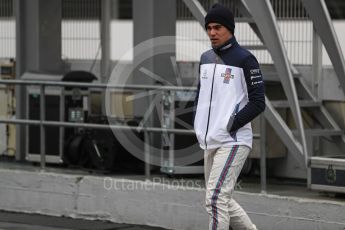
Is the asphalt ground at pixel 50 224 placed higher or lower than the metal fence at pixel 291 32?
lower

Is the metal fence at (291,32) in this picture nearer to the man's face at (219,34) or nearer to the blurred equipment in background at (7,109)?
the man's face at (219,34)

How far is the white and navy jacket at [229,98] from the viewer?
271 inches

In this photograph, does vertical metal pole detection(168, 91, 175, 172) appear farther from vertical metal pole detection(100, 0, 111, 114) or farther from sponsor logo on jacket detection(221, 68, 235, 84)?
sponsor logo on jacket detection(221, 68, 235, 84)

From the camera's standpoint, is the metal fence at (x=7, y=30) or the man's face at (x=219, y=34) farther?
the metal fence at (x=7, y=30)

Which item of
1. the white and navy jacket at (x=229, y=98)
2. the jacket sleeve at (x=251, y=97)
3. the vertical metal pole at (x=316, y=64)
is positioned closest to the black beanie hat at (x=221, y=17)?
the white and navy jacket at (x=229, y=98)

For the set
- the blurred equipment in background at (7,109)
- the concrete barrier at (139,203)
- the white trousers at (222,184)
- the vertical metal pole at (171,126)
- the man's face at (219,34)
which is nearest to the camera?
the white trousers at (222,184)

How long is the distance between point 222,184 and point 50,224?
334 centimetres

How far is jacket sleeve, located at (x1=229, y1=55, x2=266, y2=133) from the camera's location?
686 centimetres

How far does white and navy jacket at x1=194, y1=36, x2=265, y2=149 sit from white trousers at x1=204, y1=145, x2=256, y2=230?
0.07 metres

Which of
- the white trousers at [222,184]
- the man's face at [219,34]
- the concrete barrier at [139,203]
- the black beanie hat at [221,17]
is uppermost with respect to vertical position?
the black beanie hat at [221,17]

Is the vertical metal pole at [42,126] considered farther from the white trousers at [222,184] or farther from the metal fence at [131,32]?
the white trousers at [222,184]

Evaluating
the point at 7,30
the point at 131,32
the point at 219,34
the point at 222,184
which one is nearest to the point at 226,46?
the point at 219,34

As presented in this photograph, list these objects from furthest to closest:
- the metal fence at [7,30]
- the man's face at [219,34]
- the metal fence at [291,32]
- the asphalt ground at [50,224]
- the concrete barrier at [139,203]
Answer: the metal fence at [7,30] < the metal fence at [291,32] < the asphalt ground at [50,224] < the concrete barrier at [139,203] < the man's face at [219,34]

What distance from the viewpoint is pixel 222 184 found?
6871mm
